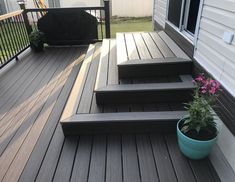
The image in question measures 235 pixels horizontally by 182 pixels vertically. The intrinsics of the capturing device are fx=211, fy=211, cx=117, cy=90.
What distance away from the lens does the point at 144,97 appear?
2500 millimetres

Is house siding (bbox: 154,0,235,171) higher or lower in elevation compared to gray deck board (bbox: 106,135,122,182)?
higher

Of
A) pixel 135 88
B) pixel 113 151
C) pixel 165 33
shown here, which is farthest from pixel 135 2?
pixel 113 151

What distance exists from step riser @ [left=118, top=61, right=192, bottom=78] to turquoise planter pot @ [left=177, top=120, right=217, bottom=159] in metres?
1.04

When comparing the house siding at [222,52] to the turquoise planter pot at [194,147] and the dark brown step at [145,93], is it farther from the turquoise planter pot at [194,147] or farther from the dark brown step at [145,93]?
the dark brown step at [145,93]

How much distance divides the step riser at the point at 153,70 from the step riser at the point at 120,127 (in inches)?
30.3

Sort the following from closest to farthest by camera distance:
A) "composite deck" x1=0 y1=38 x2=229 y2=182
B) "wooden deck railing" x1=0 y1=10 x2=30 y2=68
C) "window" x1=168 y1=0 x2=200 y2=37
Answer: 1. "composite deck" x1=0 y1=38 x2=229 y2=182
2. "window" x1=168 y1=0 x2=200 y2=37
3. "wooden deck railing" x1=0 y1=10 x2=30 y2=68

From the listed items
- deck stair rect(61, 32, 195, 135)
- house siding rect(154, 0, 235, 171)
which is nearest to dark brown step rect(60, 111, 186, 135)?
deck stair rect(61, 32, 195, 135)

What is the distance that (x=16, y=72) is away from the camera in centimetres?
384

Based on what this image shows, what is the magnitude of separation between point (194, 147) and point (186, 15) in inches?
80.5

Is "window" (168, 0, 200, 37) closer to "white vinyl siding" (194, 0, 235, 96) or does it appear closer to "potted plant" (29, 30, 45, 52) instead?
"white vinyl siding" (194, 0, 235, 96)

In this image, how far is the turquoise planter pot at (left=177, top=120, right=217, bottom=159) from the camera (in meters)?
1.77

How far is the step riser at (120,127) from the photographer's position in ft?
7.19

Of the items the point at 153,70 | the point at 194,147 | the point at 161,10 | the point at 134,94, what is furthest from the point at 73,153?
the point at 161,10

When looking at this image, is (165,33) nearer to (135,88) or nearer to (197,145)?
(135,88)
